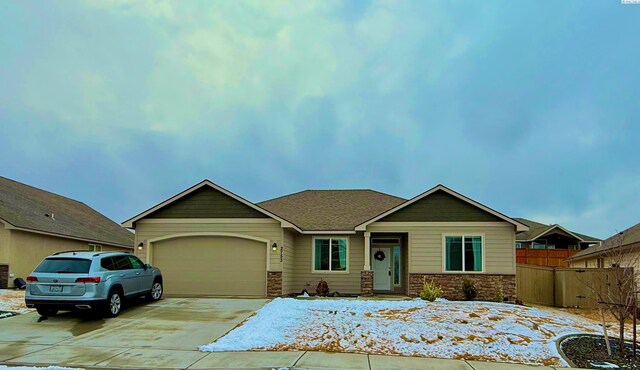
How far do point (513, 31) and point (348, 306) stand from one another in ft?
35.5

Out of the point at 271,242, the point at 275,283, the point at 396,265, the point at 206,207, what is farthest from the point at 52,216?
the point at 396,265

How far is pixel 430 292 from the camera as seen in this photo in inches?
646

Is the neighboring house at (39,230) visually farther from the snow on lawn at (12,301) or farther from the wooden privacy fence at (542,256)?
the wooden privacy fence at (542,256)

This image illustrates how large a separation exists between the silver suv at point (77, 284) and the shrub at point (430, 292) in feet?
30.3

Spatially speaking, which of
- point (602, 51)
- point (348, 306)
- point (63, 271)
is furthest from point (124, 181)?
point (602, 51)

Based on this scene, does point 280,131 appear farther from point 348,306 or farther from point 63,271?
point 63,271

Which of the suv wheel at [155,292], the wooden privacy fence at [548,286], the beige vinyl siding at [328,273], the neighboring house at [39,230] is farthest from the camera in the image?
the neighboring house at [39,230]

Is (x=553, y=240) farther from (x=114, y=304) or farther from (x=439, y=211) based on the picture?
(x=114, y=304)

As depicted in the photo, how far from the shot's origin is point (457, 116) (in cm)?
2216

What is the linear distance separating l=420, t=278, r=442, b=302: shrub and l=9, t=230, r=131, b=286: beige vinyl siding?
53.0ft

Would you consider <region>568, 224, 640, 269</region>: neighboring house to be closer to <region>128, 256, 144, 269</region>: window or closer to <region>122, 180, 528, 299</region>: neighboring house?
<region>122, 180, 528, 299</region>: neighboring house

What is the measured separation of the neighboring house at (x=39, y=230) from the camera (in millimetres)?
20219

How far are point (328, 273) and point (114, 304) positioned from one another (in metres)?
9.05

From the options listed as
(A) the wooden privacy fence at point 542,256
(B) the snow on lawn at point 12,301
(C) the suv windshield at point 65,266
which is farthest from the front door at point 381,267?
(B) the snow on lawn at point 12,301
